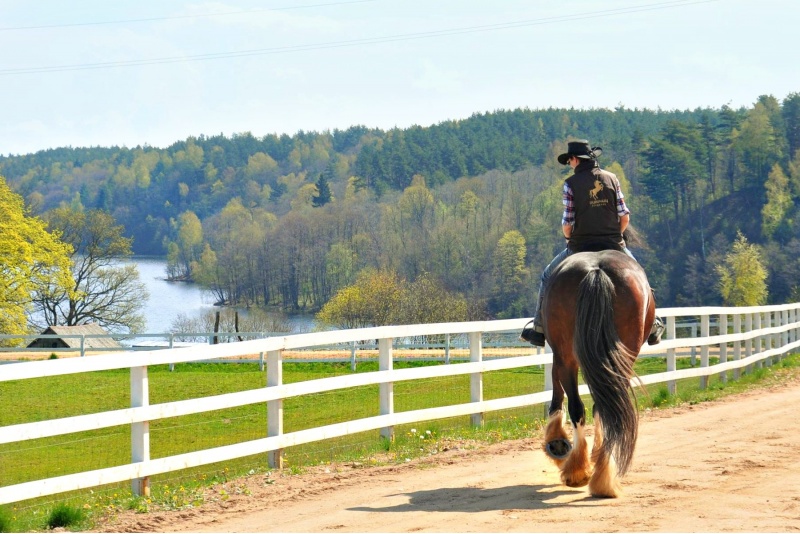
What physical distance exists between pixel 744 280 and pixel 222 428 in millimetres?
88868

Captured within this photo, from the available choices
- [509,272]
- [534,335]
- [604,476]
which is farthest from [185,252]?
[604,476]

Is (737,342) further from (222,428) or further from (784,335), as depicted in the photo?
(222,428)

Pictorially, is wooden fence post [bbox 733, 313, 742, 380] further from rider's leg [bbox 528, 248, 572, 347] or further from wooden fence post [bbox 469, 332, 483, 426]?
rider's leg [bbox 528, 248, 572, 347]

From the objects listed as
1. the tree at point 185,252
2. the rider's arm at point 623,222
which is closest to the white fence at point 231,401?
the rider's arm at point 623,222

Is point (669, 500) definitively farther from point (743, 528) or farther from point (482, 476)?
point (482, 476)

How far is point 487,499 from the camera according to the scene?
25.5 ft

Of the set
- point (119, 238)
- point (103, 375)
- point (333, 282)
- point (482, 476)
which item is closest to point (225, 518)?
point (482, 476)

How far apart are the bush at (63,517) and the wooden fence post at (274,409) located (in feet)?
7.39

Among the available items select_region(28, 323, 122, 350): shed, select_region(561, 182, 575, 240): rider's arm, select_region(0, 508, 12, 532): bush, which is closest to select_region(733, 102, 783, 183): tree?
select_region(28, 323, 122, 350): shed

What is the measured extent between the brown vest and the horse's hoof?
1.53 meters

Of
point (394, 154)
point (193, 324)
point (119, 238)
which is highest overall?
point (394, 154)

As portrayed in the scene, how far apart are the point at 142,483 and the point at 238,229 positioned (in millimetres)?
159206

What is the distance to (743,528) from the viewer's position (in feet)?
20.9

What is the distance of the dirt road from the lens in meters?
6.81
